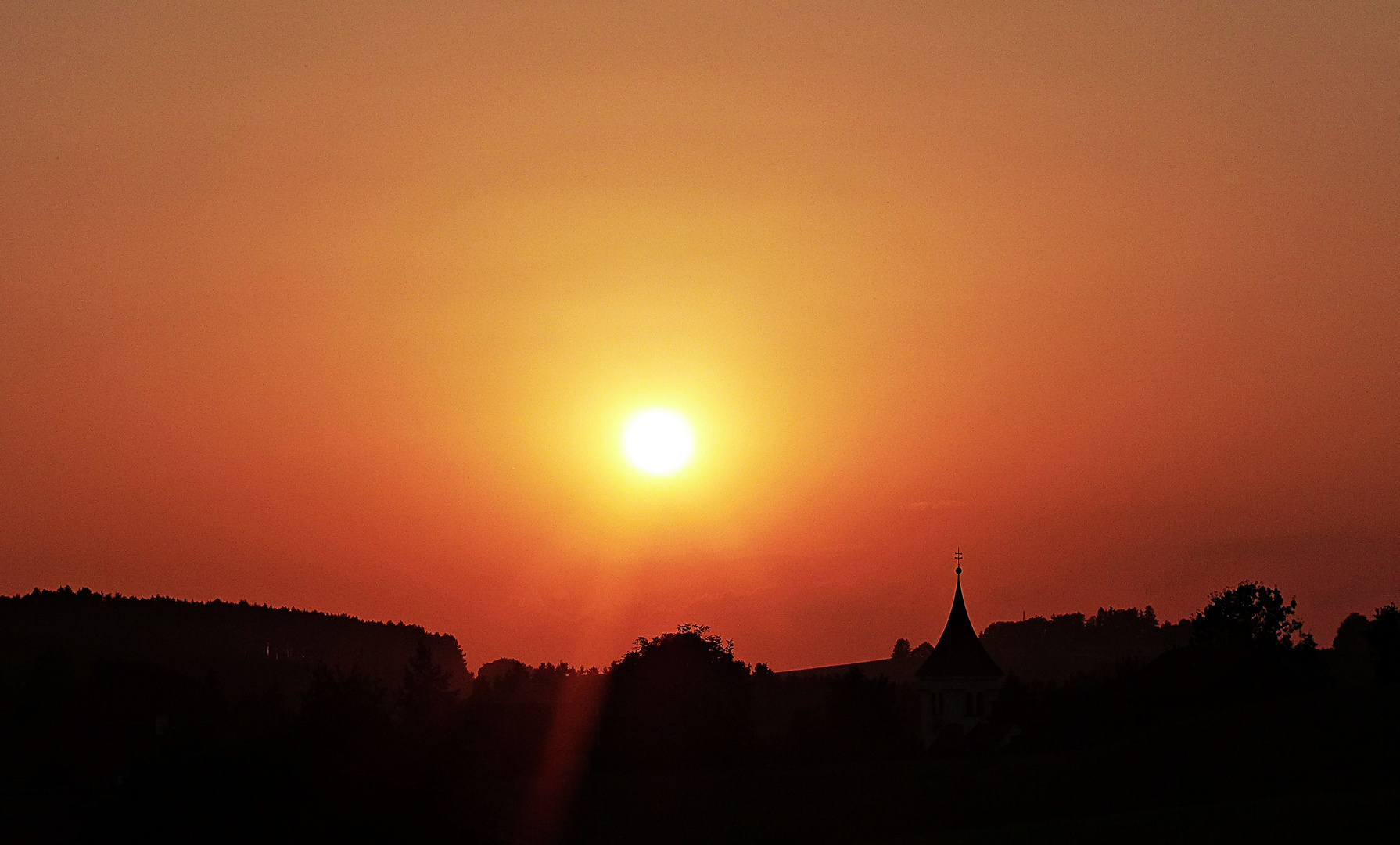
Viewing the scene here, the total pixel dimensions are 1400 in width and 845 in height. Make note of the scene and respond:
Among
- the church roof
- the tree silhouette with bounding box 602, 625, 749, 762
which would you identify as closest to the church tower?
the church roof

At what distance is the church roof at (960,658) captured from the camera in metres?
116

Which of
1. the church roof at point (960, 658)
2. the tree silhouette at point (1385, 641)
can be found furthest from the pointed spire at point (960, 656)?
the tree silhouette at point (1385, 641)

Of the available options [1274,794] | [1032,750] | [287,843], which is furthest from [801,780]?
[287,843]

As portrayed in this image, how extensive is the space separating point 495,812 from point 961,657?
57.7 m

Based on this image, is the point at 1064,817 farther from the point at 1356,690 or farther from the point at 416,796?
the point at 416,796

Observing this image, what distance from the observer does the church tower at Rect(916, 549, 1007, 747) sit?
378ft

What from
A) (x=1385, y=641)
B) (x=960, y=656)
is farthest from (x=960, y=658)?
(x=1385, y=641)

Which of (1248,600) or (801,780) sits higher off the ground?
(1248,600)

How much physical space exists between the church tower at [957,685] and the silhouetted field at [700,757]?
194cm

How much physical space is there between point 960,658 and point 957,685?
2.08m

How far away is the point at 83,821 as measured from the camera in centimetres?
6359

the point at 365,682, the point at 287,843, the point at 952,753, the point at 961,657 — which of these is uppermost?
the point at 961,657

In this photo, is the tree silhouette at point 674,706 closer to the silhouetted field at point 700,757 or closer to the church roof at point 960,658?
the silhouetted field at point 700,757

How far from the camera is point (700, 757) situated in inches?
4392
